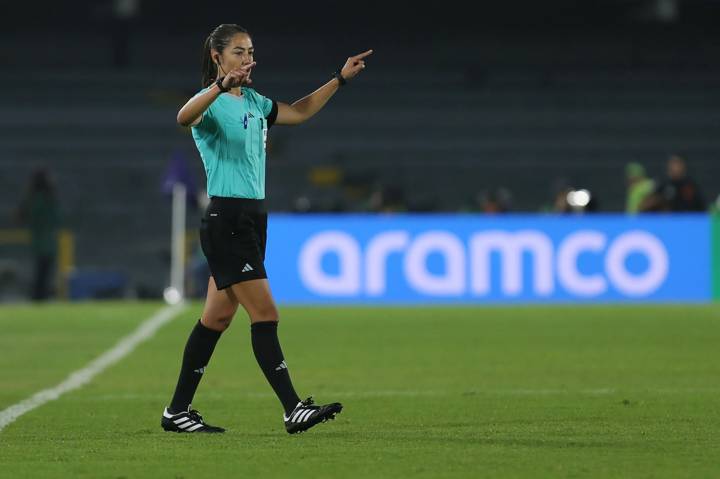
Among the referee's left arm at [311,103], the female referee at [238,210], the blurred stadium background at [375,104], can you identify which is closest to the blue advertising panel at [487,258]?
the blurred stadium background at [375,104]

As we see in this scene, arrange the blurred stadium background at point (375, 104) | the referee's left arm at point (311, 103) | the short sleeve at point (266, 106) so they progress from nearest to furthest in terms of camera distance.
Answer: the short sleeve at point (266, 106) < the referee's left arm at point (311, 103) < the blurred stadium background at point (375, 104)

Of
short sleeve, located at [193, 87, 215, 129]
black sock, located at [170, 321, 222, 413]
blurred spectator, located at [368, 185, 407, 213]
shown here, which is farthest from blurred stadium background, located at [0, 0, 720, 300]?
short sleeve, located at [193, 87, 215, 129]

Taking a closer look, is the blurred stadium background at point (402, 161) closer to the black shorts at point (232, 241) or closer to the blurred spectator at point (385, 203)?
the blurred spectator at point (385, 203)

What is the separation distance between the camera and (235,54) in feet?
24.5

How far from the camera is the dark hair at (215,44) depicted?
750cm

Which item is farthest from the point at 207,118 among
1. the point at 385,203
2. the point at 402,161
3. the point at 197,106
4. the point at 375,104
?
the point at 375,104

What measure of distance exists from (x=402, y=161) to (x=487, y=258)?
12.0m

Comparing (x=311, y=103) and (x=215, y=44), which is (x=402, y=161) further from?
(x=215, y=44)

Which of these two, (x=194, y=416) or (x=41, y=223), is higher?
(x=41, y=223)

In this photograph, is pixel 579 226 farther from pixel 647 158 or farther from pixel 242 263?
pixel 242 263

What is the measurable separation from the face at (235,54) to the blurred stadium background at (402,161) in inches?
371

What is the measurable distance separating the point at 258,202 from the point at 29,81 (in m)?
28.5

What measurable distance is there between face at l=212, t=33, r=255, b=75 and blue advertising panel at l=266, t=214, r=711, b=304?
1462 cm

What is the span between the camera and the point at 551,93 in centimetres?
3525
